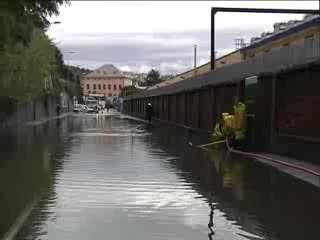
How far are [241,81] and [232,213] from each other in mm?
16666

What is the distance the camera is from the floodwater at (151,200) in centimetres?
884

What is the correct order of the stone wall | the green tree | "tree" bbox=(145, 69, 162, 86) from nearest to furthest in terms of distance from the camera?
the green tree, the stone wall, "tree" bbox=(145, 69, 162, 86)

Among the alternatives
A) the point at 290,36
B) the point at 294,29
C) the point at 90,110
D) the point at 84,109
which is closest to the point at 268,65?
the point at 294,29

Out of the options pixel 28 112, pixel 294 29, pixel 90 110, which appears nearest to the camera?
pixel 294 29

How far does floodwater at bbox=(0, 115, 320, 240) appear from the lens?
8836 mm

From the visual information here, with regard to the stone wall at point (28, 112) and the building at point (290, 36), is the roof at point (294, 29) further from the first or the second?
the stone wall at point (28, 112)

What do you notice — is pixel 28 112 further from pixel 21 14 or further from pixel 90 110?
pixel 90 110

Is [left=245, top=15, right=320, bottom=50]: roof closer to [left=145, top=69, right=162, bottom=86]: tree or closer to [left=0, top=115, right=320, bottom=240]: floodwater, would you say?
[left=0, top=115, right=320, bottom=240]: floodwater

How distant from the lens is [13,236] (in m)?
8.38

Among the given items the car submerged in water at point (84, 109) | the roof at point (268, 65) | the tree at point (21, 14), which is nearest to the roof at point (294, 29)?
the roof at point (268, 65)

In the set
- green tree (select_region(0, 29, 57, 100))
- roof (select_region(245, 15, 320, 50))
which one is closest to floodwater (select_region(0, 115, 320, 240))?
green tree (select_region(0, 29, 57, 100))

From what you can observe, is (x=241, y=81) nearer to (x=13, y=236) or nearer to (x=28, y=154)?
(x=28, y=154)

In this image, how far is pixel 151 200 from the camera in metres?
11.5

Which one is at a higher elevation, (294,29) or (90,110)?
(294,29)
